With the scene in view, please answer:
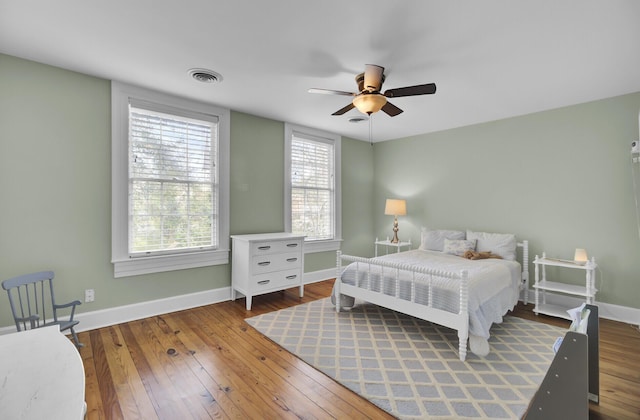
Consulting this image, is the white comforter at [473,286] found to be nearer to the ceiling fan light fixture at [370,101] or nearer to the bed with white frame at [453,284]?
the bed with white frame at [453,284]

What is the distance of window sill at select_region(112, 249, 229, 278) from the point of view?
3.07 m

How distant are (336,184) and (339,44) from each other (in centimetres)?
293

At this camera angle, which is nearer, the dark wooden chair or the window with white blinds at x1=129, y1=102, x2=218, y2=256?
the dark wooden chair

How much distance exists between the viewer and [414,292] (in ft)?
9.05

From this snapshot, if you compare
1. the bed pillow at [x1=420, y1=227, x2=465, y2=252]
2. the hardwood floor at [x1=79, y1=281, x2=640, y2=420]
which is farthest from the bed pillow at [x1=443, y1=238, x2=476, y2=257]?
the hardwood floor at [x1=79, y1=281, x2=640, y2=420]

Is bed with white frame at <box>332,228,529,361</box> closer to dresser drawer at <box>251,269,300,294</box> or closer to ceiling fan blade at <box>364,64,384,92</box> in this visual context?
dresser drawer at <box>251,269,300,294</box>

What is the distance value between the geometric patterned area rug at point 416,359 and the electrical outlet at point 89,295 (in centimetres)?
153

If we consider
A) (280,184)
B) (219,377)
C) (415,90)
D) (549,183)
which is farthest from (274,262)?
(549,183)

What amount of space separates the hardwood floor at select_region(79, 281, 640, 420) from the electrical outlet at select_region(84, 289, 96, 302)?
0.30 m

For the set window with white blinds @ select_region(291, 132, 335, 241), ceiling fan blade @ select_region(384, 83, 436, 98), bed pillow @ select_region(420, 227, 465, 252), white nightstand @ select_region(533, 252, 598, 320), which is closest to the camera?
ceiling fan blade @ select_region(384, 83, 436, 98)

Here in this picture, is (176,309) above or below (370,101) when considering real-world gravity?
below

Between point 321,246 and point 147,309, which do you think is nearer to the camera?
point 147,309

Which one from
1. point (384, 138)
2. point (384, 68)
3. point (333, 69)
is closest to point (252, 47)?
point (333, 69)

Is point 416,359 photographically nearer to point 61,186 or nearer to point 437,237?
point 437,237
